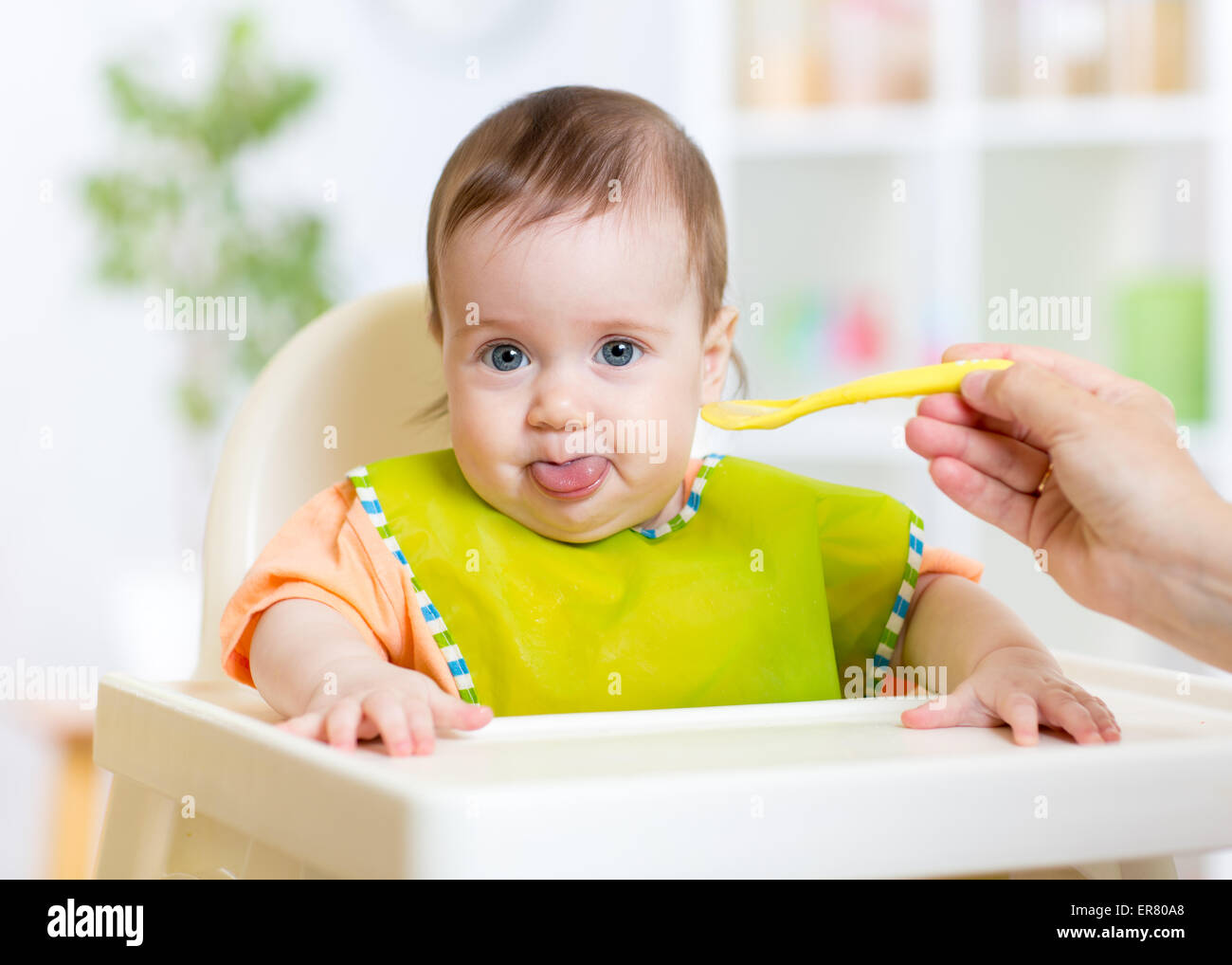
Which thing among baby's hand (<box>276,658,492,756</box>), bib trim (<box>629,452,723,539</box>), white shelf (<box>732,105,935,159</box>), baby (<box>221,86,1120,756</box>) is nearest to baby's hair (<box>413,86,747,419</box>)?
baby (<box>221,86,1120,756</box>)

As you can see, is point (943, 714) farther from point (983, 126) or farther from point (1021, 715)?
point (983, 126)

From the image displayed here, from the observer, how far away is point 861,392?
0.74 m

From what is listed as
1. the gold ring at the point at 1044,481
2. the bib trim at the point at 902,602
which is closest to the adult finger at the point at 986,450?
the gold ring at the point at 1044,481

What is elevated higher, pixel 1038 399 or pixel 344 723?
pixel 1038 399

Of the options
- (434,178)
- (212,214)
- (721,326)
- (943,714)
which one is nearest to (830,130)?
(434,178)

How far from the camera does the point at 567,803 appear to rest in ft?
1.57

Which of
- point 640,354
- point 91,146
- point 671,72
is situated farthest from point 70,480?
point 640,354

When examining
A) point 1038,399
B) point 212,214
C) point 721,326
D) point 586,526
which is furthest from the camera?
point 212,214

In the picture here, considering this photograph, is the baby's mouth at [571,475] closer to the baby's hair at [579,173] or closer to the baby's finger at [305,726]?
the baby's hair at [579,173]

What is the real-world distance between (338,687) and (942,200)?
1924mm

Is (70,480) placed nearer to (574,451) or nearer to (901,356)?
(901,356)

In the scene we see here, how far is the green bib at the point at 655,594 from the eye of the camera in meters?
0.87

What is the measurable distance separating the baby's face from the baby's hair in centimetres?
2

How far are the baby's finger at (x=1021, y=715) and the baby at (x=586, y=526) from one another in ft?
0.38
